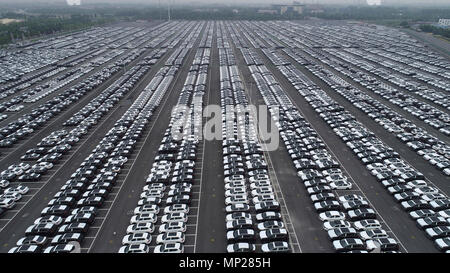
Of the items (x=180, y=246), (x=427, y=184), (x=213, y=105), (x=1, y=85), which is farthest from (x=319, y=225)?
(x=1, y=85)

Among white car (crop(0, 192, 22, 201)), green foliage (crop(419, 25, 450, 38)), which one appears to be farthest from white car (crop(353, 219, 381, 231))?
green foliage (crop(419, 25, 450, 38))

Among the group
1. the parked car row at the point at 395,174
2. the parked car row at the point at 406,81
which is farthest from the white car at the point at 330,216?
the parked car row at the point at 406,81

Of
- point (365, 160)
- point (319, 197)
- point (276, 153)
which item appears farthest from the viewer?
point (276, 153)

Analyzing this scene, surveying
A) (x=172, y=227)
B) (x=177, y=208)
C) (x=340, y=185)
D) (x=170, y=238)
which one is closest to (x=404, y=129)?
(x=340, y=185)

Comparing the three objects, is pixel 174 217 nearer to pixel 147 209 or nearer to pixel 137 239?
pixel 147 209

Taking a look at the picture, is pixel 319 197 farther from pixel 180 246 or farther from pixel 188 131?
pixel 188 131

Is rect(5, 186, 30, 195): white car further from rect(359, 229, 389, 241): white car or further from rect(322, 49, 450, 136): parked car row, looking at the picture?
rect(322, 49, 450, 136): parked car row
